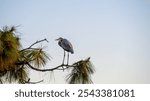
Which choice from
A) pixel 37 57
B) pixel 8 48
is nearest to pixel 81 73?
pixel 37 57

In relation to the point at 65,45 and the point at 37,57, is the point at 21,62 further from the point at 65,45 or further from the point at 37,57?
the point at 65,45

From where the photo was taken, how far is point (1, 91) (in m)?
1.68

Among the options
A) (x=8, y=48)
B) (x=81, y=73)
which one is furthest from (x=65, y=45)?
(x=8, y=48)

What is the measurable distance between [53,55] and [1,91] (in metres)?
0.45

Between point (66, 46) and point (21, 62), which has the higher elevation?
point (66, 46)

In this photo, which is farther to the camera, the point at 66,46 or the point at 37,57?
the point at 66,46

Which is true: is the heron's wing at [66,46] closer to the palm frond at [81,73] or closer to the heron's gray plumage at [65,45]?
the heron's gray plumage at [65,45]

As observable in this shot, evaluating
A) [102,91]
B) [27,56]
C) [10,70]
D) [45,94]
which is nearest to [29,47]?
[27,56]

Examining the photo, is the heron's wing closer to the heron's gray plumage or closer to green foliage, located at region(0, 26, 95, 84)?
the heron's gray plumage

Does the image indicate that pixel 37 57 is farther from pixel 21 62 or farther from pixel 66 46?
pixel 66 46

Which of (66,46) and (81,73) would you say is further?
(66,46)

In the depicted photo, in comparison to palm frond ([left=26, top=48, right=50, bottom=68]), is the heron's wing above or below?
above

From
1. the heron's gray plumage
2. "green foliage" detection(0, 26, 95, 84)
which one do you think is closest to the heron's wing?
the heron's gray plumage

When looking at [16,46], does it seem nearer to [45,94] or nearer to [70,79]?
[70,79]
